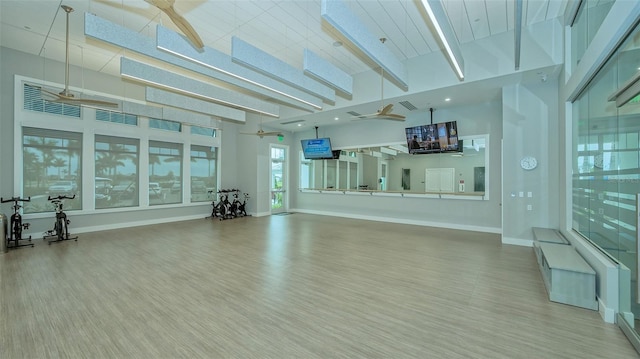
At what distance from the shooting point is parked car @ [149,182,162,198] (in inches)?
339

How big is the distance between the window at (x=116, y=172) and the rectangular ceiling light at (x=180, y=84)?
3.87 m

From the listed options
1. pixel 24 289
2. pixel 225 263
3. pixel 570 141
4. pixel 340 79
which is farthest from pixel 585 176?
pixel 24 289

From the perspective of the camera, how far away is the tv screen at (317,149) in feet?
34.5

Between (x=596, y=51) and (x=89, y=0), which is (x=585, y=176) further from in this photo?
(x=89, y=0)

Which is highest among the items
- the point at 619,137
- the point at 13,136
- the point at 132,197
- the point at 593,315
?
the point at 13,136

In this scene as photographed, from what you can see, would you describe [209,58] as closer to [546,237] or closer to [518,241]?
[546,237]

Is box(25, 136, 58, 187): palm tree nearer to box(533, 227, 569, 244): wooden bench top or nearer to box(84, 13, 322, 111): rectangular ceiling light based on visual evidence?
box(84, 13, 322, 111): rectangular ceiling light

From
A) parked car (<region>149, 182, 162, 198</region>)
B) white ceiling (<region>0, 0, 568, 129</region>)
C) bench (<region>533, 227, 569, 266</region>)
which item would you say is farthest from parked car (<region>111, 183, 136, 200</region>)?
bench (<region>533, 227, 569, 266</region>)

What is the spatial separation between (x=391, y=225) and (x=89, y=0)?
28.7ft

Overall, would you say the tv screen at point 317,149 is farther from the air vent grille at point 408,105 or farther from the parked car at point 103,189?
the parked car at point 103,189

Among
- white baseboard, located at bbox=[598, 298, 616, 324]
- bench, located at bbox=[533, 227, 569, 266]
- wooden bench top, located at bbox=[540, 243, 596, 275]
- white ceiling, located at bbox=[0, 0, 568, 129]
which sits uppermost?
white ceiling, located at bbox=[0, 0, 568, 129]

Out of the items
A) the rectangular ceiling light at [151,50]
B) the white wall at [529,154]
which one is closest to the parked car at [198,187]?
the rectangular ceiling light at [151,50]

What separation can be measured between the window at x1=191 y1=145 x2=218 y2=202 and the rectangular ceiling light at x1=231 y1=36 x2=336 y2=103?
597cm

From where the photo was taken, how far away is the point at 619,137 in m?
2.79
